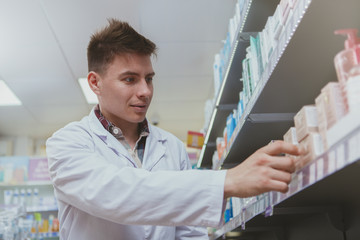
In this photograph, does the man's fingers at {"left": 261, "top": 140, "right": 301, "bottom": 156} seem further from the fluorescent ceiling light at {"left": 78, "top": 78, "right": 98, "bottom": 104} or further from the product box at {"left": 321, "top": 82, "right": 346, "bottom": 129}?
the fluorescent ceiling light at {"left": 78, "top": 78, "right": 98, "bottom": 104}

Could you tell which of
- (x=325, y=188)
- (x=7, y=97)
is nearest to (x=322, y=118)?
(x=325, y=188)

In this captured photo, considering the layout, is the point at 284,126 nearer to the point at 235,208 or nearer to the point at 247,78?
the point at 247,78

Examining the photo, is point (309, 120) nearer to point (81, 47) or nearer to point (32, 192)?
point (81, 47)

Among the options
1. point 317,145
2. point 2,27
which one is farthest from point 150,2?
point 317,145

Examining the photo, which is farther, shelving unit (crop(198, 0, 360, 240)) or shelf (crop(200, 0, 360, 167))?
shelf (crop(200, 0, 360, 167))

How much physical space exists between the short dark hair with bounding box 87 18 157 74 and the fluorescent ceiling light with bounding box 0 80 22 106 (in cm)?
385

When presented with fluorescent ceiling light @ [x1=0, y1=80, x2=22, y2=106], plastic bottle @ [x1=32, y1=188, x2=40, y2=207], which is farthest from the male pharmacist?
plastic bottle @ [x1=32, y1=188, x2=40, y2=207]

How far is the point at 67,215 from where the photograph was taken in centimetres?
166

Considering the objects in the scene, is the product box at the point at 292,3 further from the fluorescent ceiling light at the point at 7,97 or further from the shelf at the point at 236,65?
the fluorescent ceiling light at the point at 7,97

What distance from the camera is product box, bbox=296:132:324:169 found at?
3.34ft

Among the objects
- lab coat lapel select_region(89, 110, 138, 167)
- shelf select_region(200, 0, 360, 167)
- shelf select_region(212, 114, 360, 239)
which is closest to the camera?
shelf select_region(212, 114, 360, 239)

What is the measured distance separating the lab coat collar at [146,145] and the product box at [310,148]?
0.87 meters

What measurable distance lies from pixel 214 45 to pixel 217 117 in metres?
1.19

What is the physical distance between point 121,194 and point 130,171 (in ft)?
0.24
